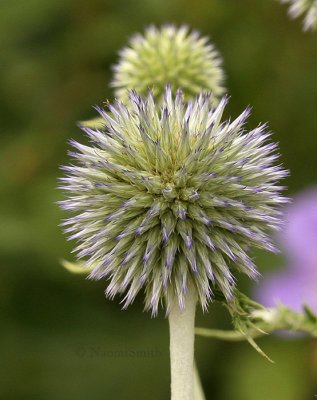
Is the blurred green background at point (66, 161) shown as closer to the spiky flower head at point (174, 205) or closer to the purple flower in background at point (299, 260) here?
the purple flower in background at point (299, 260)

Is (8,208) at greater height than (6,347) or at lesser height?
greater

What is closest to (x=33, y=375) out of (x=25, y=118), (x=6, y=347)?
(x=6, y=347)

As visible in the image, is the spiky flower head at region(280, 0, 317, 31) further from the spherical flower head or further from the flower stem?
the flower stem

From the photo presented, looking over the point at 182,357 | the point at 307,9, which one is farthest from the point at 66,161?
the point at 182,357

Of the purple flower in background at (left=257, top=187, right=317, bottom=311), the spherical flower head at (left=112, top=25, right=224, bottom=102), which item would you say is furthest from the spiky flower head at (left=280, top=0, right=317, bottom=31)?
the purple flower in background at (left=257, top=187, right=317, bottom=311)

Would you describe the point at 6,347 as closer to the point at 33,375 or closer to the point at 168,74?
the point at 33,375

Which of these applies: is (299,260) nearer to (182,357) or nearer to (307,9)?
(307,9)

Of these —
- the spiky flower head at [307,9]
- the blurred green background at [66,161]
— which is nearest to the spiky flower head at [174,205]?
the spiky flower head at [307,9]
